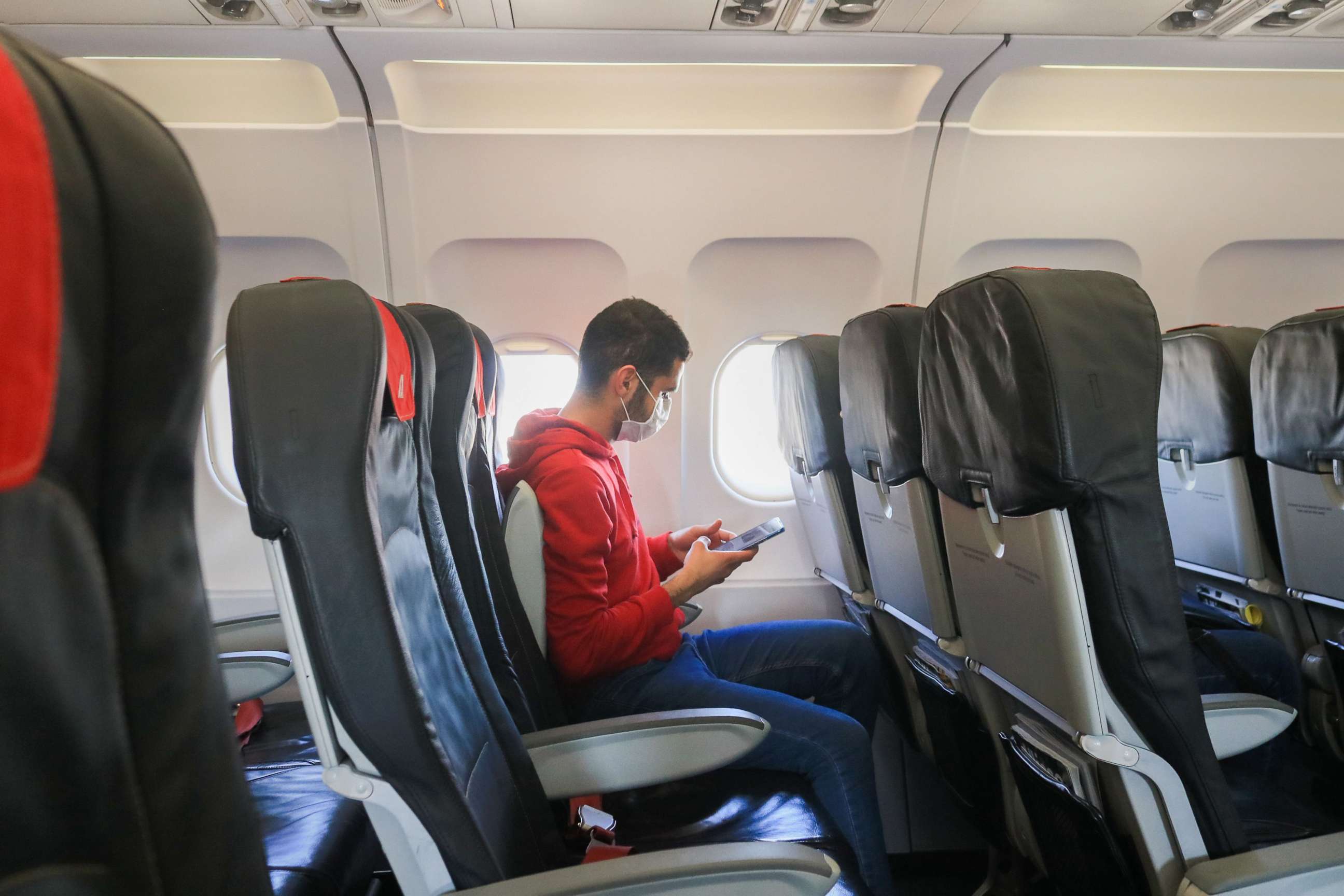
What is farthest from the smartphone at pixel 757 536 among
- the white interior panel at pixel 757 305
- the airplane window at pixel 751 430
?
the airplane window at pixel 751 430

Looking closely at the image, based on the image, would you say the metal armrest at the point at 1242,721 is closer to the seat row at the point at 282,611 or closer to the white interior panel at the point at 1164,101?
the seat row at the point at 282,611

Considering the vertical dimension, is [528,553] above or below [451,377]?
below

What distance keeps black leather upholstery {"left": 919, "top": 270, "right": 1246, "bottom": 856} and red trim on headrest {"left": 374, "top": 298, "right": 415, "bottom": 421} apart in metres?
0.88

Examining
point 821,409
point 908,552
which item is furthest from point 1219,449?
point 821,409

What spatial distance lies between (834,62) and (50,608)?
2891 millimetres

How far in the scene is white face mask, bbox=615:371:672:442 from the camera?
2.55m

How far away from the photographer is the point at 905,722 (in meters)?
2.56

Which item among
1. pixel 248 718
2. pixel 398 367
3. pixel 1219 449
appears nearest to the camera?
pixel 398 367

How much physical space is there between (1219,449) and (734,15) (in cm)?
186

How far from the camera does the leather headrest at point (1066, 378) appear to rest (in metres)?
1.17

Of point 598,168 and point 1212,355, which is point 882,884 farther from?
point 598,168

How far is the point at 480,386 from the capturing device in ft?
6.33

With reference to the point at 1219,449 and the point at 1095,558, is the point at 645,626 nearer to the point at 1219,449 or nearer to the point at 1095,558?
the point at 1095,558

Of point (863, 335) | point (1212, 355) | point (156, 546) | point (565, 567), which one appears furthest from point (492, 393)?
point (1212, 355)
